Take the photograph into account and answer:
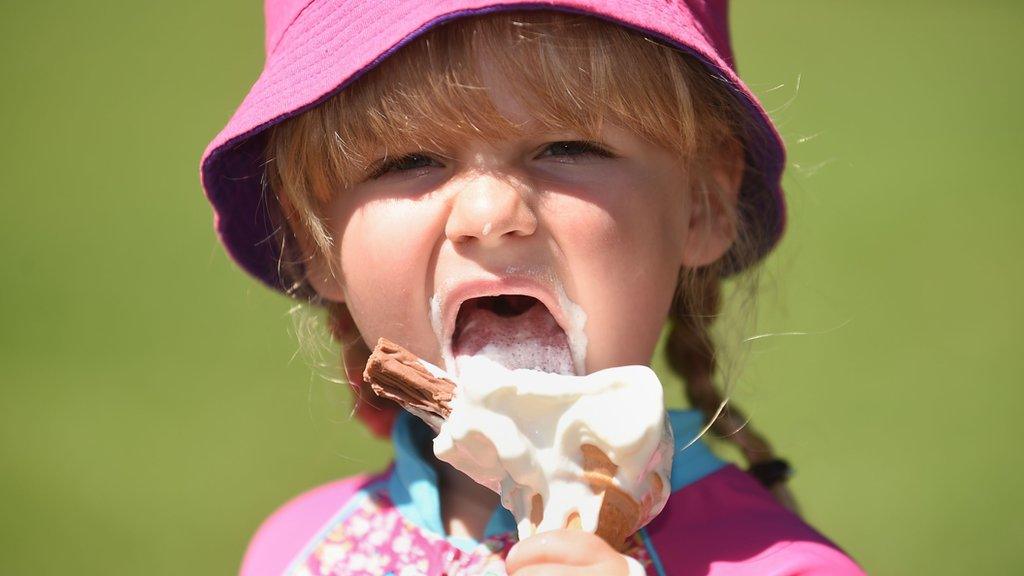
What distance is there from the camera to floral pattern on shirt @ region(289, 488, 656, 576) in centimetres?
128

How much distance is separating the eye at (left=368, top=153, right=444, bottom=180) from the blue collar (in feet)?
1.27

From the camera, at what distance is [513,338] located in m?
1.19

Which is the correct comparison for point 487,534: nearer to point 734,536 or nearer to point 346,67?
point 734,536

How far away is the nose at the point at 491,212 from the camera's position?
1102 mm

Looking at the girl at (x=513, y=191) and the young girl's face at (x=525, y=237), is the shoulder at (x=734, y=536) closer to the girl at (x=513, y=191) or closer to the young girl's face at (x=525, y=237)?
the girl at (x=513, y=191)

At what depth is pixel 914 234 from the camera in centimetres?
315

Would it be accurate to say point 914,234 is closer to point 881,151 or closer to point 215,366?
point 881,151

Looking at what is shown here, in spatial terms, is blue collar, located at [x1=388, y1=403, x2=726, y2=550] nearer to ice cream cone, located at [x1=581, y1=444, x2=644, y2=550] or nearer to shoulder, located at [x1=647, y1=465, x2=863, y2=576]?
shoulder, located at [x1=647, y1=465, x2=863, y2=576]

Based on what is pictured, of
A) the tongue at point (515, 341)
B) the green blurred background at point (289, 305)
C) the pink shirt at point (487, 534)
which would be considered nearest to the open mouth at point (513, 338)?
the tongue at point (515, 341)

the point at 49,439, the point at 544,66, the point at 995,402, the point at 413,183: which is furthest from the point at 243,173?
the point at 995,402

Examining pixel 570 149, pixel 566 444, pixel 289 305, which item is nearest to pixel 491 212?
pixel 570 149

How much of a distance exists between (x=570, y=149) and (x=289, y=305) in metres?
1.70

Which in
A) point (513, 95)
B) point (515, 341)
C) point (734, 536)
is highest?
point (513, 95)

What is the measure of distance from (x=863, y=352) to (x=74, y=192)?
2.34 metres
